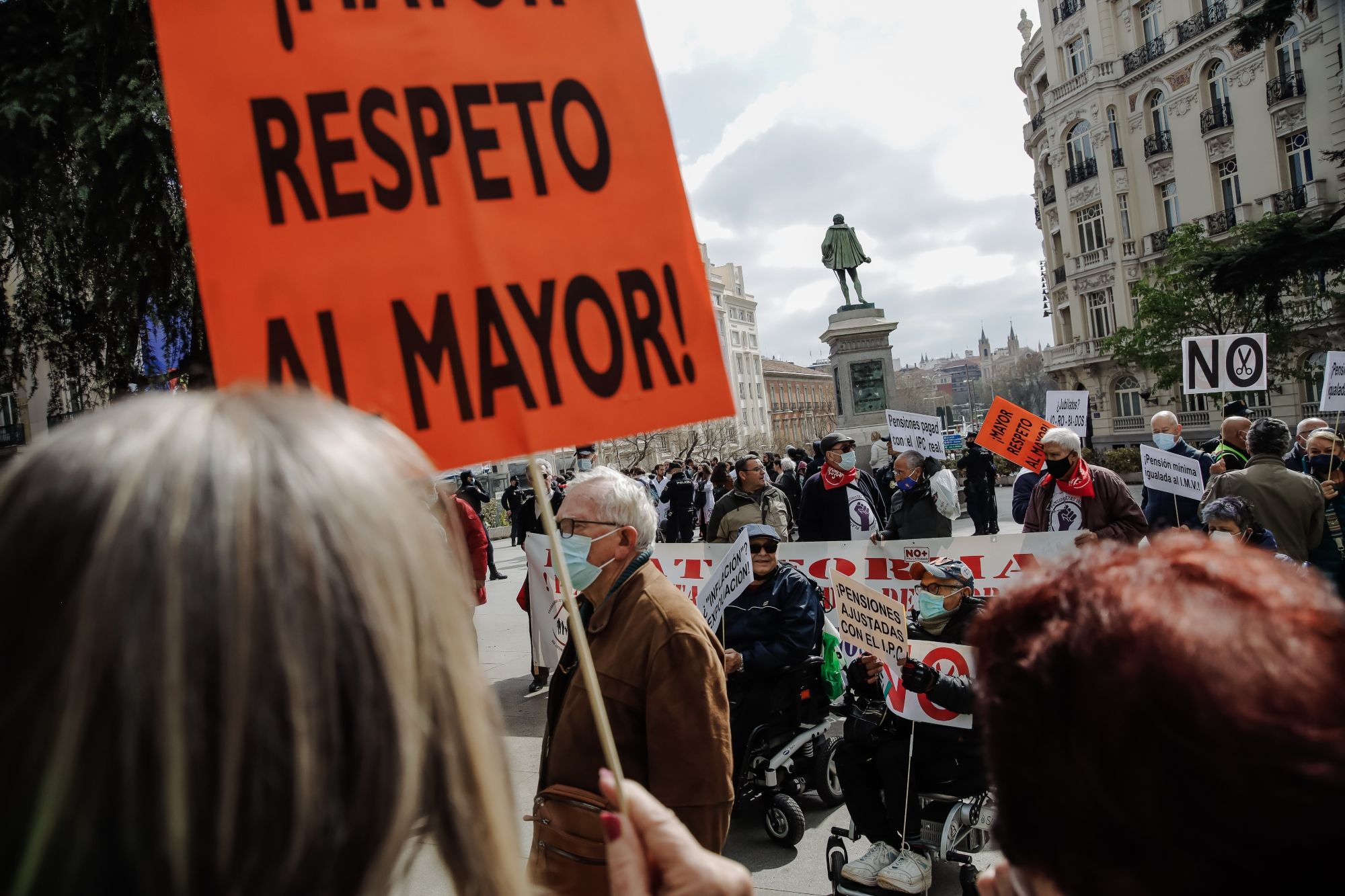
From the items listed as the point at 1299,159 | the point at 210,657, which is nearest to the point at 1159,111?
the point at 1299,159

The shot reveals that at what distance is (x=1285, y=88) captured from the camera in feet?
102

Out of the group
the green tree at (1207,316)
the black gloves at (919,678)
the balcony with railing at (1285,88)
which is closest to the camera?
the black gloves at (919,678)

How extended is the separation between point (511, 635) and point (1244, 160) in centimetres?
3430

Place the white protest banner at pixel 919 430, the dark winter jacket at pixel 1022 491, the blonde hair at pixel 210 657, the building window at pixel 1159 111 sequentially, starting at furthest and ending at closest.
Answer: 1. the building window at pixel 1159 111
2. the white protest banner at pixel 919 430
3. the dark winter jacket at pixel 1022 491
4. the blonde hair at pixel 210 657

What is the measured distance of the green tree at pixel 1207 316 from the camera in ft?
91.1

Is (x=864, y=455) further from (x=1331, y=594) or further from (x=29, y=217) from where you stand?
(x=1331, y=594)

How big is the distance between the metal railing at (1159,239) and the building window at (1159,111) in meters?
3.99

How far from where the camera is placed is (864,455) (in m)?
19.2

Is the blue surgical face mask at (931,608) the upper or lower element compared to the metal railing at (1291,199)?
lower

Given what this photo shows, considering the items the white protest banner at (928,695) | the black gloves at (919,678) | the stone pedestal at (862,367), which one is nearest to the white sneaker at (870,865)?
the white protest banner at (928,695)

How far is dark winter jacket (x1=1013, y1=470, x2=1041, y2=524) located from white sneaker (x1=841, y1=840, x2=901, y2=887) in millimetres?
4322

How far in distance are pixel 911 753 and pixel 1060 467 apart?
113 inches

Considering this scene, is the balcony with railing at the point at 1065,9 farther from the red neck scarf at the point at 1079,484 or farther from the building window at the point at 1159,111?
the red neck scarf at the point at 1079,484

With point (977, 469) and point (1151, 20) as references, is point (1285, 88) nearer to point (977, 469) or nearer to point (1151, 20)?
point (1151, 20)
